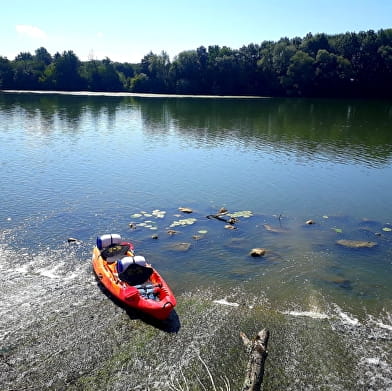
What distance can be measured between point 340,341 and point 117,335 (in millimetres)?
7971

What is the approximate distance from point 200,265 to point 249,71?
11061cm

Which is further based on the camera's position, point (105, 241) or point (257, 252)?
point (257, 252)

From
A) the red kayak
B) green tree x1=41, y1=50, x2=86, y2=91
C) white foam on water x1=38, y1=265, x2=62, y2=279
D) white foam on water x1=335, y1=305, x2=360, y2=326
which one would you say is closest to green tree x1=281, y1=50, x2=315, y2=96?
green tree x1=41, y1=50, x2=86, y2=91

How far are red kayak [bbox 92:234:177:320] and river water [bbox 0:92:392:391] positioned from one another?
602mm

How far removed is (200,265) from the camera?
1900 centimetres

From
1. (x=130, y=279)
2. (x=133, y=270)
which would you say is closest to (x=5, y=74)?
(x=133, y=270)

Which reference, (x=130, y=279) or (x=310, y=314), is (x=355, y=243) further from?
(x=130, y=279)

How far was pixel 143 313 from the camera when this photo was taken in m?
15.1

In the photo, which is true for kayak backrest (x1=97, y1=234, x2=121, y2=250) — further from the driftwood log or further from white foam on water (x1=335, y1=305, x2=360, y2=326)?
white foam on water (x1=335, y1=305, x2=360, y2=326)

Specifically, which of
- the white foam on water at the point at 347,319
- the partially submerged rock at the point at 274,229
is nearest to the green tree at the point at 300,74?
the partially submerged rock at the point at 274,229

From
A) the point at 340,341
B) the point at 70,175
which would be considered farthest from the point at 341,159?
the point at 340,341

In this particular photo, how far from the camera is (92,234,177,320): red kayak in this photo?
48.3 feet

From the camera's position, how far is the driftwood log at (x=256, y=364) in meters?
10.7

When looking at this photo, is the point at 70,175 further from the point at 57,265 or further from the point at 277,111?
the point at 277,111
